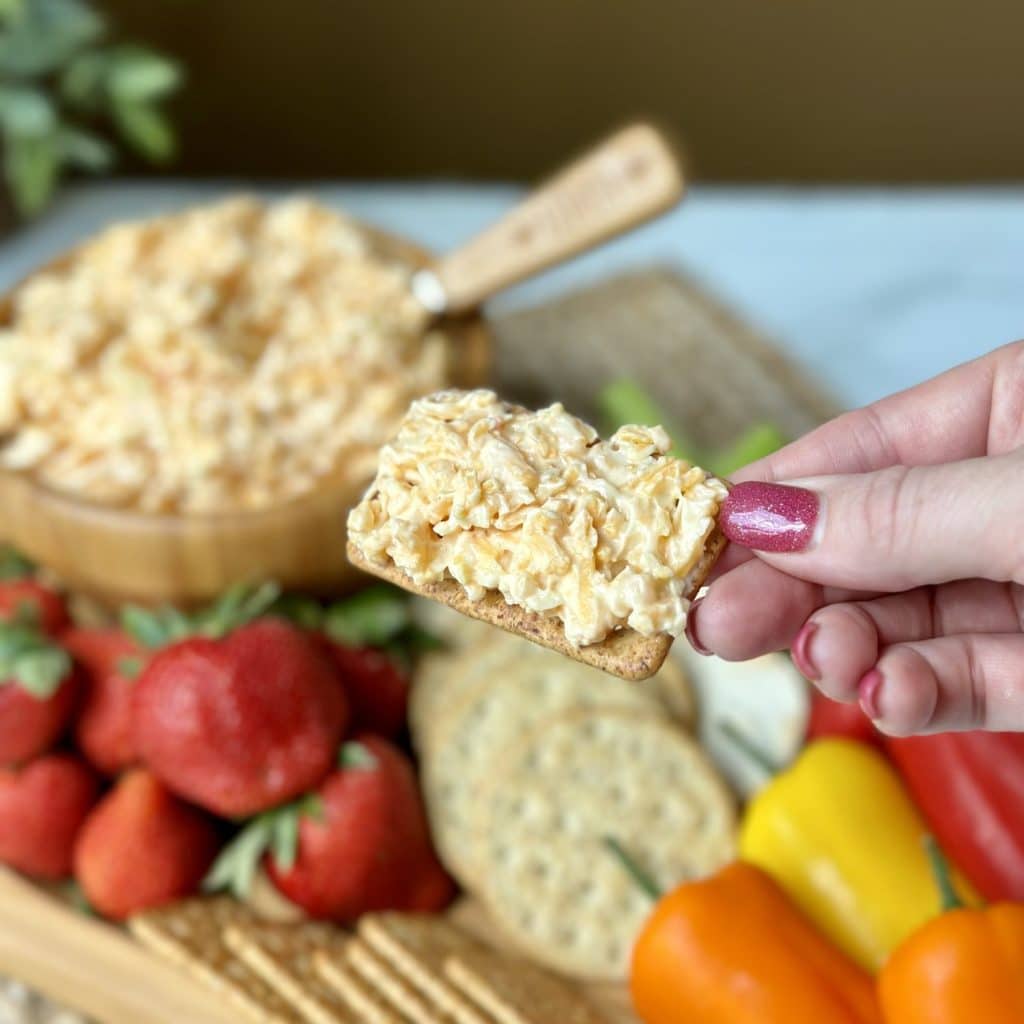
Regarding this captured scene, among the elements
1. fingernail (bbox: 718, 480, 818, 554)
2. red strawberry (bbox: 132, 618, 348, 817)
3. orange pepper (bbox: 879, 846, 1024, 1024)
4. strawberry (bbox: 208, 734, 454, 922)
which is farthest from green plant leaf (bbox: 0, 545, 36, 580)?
orange pepper (bbox: 879, 846, 1024, 1024)

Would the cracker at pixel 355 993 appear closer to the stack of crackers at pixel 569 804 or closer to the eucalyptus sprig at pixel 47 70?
the stack of crackers at pixel 569 804

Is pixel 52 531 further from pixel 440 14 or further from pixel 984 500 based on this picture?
pixel 440 14

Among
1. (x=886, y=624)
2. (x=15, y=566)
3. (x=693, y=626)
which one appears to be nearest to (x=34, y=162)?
(x=15, y=566)

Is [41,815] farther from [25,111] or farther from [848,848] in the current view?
[25,111]

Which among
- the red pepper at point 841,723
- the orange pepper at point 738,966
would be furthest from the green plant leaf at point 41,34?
the orange pepper at point 738,966

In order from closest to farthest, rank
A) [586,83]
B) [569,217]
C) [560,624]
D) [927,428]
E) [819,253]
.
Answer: [560,624], [927,428], [569,217], [819,253], [586,83]
